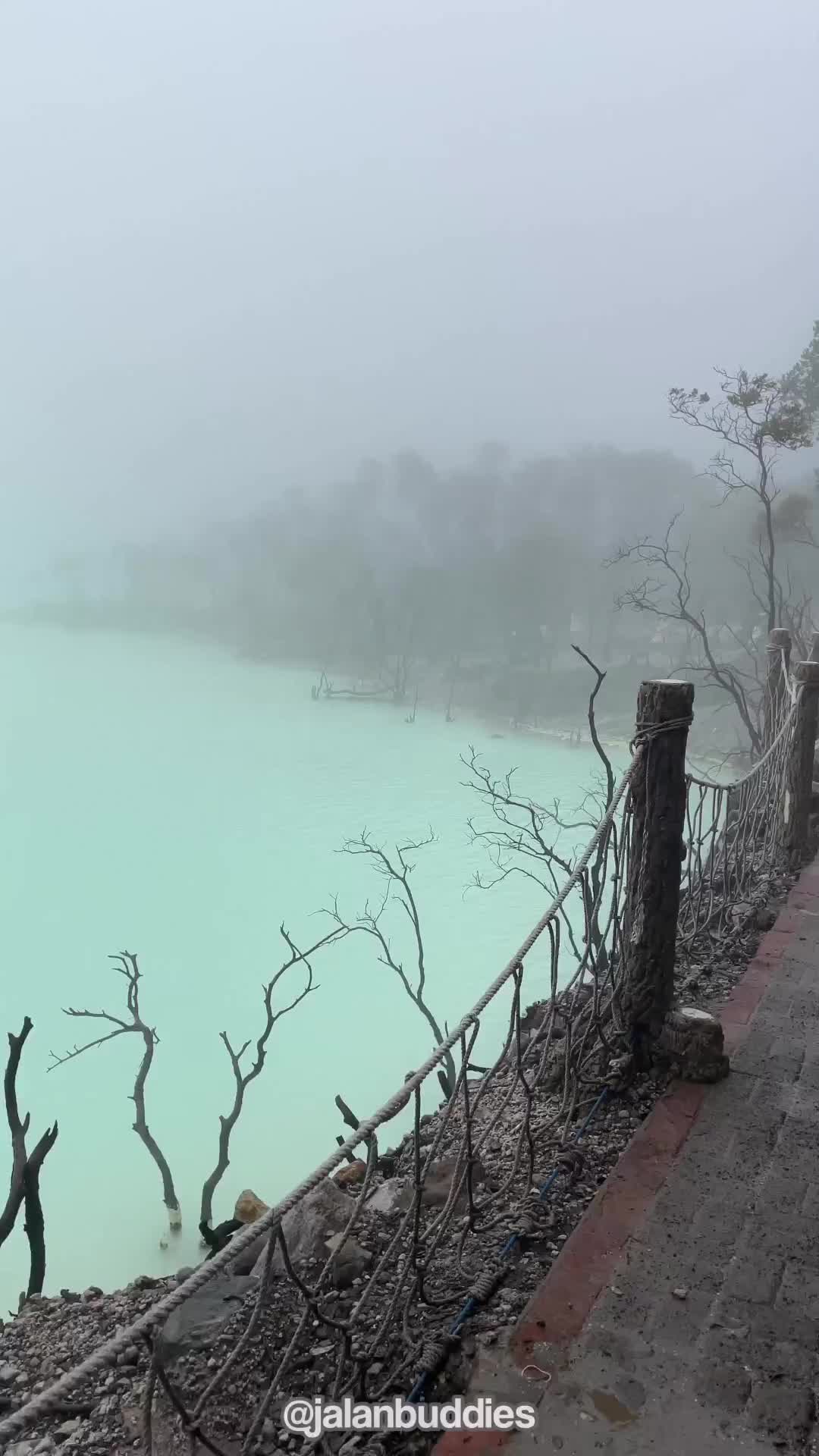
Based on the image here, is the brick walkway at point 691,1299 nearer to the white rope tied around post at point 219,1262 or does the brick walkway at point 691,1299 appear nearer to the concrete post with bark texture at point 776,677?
the white rope tied around post at point 219,1262

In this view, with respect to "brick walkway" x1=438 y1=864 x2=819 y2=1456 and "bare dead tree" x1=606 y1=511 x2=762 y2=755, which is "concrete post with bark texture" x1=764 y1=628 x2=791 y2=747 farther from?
"bare dead tree" x1=606 y1=511 x2=762 y2=755

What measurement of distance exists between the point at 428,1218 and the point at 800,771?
8.89 ft

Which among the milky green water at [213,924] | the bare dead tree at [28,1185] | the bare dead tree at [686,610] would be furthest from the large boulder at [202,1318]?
the milky green water at [213,924]

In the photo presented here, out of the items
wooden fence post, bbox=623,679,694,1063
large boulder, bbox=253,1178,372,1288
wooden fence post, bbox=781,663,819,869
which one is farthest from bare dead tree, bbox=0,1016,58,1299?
wooden fence post, bbox=781,663,819,869

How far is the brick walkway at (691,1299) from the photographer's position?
1285mm

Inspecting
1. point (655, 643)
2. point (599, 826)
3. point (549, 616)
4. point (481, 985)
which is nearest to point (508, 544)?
point (549, 616)

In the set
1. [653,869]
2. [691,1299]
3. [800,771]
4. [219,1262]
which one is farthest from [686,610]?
[219,1262]

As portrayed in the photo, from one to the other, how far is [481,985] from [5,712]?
1414 inches

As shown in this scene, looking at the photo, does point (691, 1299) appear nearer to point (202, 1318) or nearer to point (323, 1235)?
point (323, 1235)

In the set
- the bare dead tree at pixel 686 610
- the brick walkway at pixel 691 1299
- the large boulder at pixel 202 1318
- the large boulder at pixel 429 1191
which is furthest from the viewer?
the bare dead tree at pixel 686 610

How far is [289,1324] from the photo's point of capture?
5.33 ft

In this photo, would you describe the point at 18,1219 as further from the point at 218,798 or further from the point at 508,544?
the point at 508,544

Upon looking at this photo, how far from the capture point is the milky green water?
13.9 metres

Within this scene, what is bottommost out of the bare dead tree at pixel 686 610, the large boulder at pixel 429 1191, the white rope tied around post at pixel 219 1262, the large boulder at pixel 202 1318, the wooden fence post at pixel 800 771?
the large boulder at pixel 202 1318
